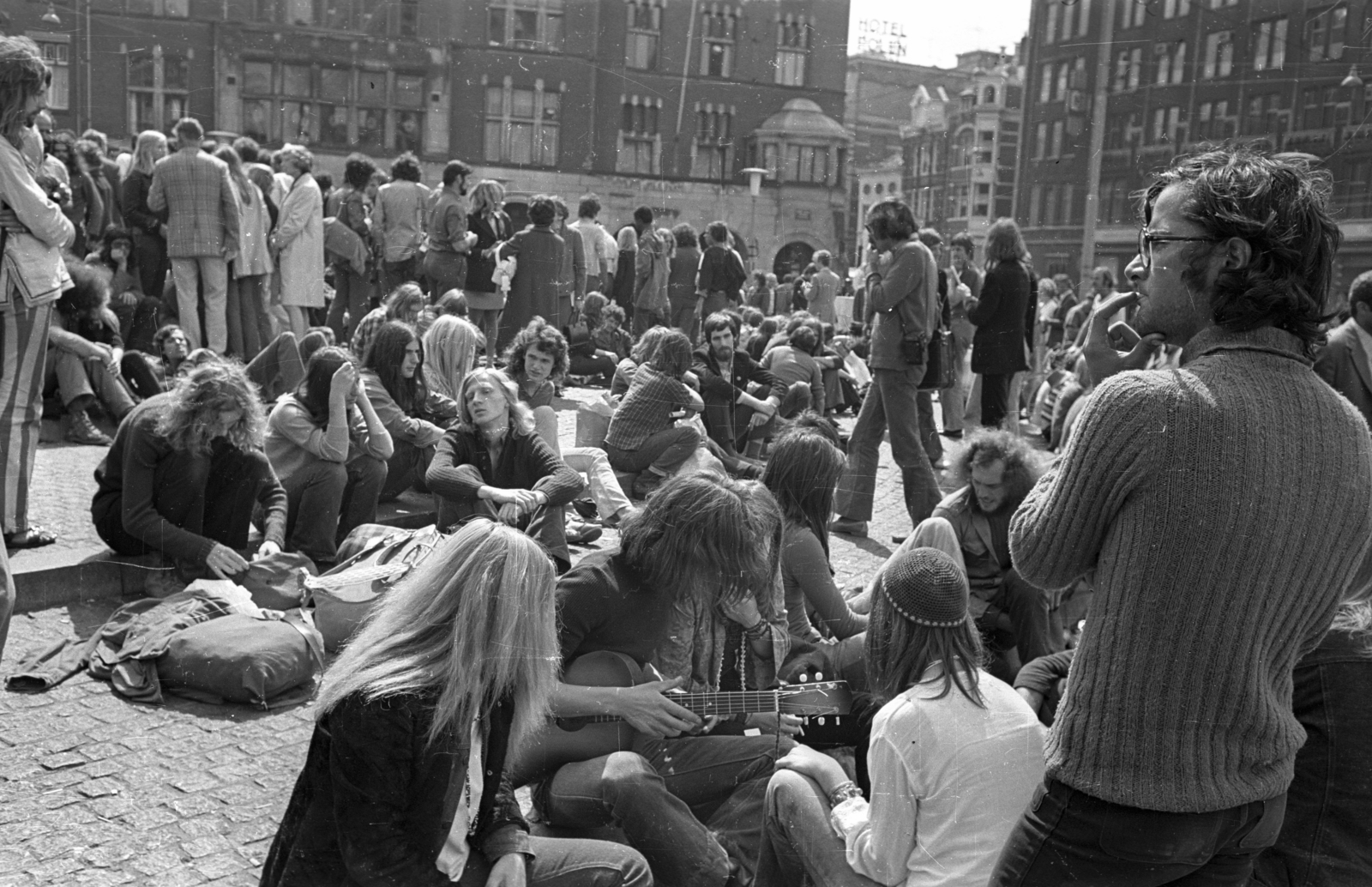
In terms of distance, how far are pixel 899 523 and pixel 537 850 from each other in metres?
5.98

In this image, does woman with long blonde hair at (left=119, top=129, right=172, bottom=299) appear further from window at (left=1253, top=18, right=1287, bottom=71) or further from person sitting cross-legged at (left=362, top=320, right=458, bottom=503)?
window at (left=1253, top=18, right=1287, bottom=71)

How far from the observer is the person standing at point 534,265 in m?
12.4

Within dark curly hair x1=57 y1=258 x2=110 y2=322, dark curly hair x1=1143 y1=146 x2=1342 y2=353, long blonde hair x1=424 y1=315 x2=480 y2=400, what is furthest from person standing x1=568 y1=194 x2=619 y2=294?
dark curly hair x1=1143 y1=146 x2=1342 y2=353

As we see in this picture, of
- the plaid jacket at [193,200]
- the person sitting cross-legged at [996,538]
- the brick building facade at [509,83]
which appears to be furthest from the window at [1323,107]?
the person sitting cross-legged at [996,538]

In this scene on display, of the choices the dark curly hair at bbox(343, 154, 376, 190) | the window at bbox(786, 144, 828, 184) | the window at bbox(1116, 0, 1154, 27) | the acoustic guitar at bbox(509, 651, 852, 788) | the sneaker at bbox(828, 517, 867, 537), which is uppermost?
the window at bbox(1116, 0, 1154, 27)

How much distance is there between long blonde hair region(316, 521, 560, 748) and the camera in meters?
2.65

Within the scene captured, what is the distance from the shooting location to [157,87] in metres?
31.6

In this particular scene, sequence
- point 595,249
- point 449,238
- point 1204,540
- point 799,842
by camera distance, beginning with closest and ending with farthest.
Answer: point 1204,540, point 799,842, point 449,238, point 595,249

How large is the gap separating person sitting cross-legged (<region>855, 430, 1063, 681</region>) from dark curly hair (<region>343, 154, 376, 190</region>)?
852cm

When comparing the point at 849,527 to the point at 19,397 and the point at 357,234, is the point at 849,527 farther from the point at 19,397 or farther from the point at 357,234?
the point at 357,234

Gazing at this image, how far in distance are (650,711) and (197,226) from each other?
25.3 ft

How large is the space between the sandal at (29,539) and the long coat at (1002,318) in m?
7.17

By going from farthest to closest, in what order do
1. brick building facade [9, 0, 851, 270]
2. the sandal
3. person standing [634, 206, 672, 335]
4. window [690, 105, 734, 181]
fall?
1. window [690, 105, 734, 181]
2. brick building facade [9, 0, 851, 270]
3. person standing [634, 206, 672, 335]
4. the sandal

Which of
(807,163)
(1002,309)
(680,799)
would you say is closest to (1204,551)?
(680,799)
